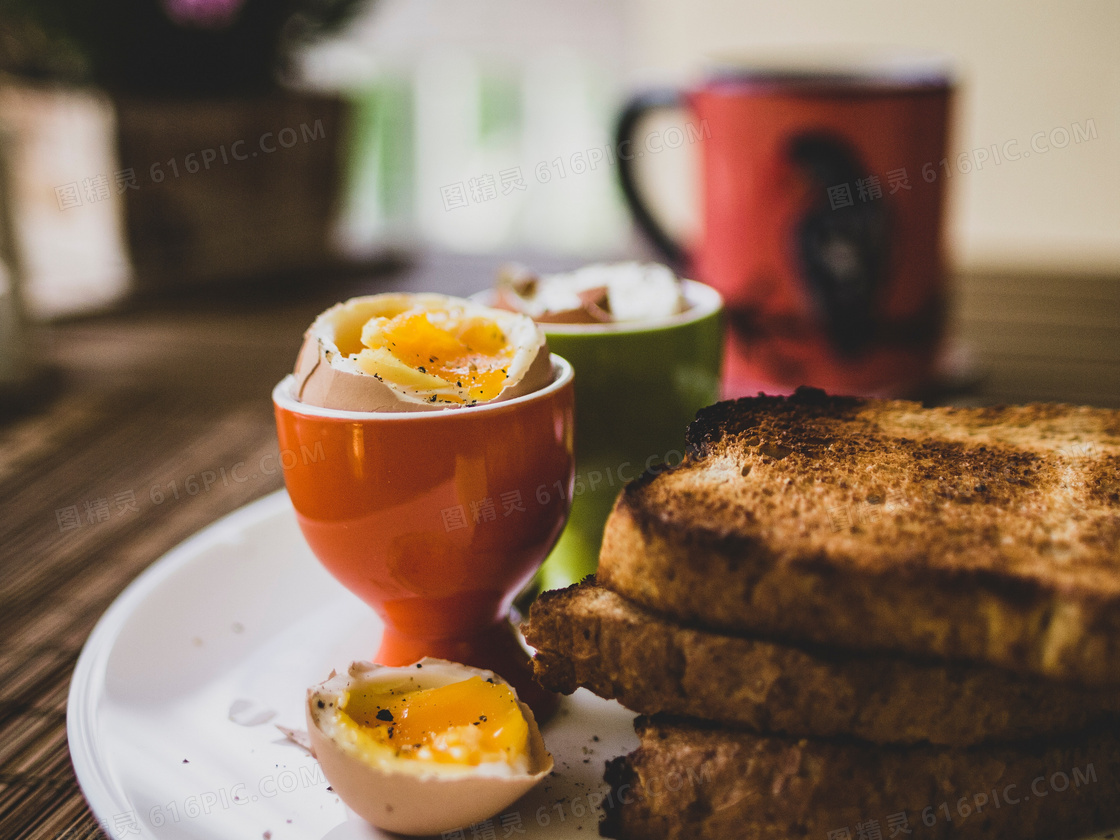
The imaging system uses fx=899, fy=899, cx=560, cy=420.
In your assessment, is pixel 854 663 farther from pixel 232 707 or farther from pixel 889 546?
pixel 232 707

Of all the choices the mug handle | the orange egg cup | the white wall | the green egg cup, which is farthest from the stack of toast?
the white wall

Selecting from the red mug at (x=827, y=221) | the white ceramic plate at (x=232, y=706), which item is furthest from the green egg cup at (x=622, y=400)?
the red mug at (x=827, y=221)

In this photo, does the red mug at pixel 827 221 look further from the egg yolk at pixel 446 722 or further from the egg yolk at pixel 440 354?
the egg yolk at pixel 446 722

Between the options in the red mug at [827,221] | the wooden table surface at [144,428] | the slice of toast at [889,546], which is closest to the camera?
the slice of toast at [889,546]

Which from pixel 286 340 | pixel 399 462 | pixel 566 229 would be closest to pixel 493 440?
pixel 399 462

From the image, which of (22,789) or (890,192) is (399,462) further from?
(890,192)

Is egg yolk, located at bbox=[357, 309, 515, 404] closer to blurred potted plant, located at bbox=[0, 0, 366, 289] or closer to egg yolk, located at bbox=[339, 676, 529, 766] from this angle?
egg yolk, located at bbox=[339, 676, 529, 766]
